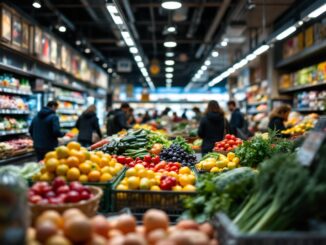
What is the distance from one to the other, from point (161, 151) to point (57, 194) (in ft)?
10.2

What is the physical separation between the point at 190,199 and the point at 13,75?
779 cm

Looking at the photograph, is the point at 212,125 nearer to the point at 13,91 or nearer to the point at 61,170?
the point at 13,91

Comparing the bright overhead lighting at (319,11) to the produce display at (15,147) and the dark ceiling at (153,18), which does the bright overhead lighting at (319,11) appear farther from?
the produce display at (15,147)

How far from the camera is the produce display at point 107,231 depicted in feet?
5.81

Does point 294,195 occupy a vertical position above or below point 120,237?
above

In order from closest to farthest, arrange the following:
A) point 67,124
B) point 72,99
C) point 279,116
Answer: point 279,116, point 67,124, point 72,99

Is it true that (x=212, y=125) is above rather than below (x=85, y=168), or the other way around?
above

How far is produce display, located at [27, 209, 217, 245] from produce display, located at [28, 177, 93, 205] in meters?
0.18

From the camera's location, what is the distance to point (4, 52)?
8.11 meters

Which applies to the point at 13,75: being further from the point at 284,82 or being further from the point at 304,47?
the point at 284,82

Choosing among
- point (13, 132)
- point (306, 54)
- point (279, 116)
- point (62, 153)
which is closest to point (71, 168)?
point (62, 153)

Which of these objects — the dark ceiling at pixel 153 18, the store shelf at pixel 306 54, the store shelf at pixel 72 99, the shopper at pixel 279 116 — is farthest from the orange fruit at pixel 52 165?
the store shelf at pixel 72 99

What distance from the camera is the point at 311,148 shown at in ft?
7.76

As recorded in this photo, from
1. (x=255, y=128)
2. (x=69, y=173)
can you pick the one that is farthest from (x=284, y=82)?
(x=69, y=173)
